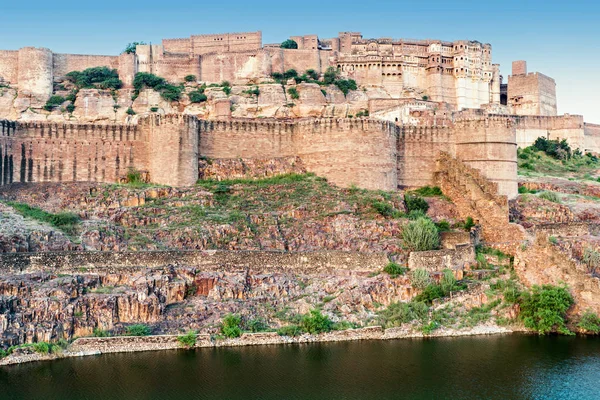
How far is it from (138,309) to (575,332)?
468 inches

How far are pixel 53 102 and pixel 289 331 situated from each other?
3109 cm

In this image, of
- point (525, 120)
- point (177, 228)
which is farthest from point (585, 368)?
point (525, 120)

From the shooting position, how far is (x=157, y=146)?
29.6m

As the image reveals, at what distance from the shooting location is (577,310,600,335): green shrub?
21453 mm

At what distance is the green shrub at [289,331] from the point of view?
20422 millimetres

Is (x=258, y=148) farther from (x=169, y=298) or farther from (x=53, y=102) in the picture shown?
(x=53, y=102)

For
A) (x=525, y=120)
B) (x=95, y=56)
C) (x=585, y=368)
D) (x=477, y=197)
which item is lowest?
(x=585, y=368)

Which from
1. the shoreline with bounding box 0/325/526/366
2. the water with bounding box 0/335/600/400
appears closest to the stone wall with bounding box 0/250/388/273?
the shoreline with bounding box 0/325/526/366

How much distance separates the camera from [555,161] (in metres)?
45.8

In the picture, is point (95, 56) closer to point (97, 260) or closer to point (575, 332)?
point (97, 260)

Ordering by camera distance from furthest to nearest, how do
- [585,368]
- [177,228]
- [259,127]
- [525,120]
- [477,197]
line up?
[525,120] → [259,127] → [477,197] → [177,228] → [585,368]

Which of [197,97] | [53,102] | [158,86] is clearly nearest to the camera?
Result: [53,102]

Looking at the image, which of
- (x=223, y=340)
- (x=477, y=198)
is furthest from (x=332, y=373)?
(x=477, y=198)

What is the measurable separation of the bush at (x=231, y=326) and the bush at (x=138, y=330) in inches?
74.7
